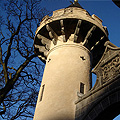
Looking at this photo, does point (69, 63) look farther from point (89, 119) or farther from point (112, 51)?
point (89, 119)

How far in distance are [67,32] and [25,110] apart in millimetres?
6229

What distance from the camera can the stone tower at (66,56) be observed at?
801cm

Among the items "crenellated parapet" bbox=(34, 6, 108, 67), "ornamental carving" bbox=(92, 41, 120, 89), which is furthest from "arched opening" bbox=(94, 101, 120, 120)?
"crenellated parapet" bbox=(34, 6, 108, 67)

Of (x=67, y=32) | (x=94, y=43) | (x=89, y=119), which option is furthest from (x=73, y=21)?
(x=89, y=119)

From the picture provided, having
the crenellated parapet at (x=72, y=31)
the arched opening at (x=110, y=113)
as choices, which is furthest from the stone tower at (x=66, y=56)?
the arched opening at (x=110, y=113)

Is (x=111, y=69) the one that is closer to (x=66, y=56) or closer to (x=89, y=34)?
(x=66, y=56)

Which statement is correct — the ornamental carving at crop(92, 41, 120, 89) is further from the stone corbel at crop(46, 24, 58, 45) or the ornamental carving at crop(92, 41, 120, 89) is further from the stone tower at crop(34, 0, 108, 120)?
the stone corbel at crop(46, 24, 58, 45)

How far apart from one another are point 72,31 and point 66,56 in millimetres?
1909

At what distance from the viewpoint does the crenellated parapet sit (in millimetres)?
10549

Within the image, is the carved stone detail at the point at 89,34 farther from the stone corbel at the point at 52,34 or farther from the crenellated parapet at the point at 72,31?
the stone corbel at the point at 52,34

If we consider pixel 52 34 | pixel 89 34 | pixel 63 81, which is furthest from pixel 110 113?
pixel 52 34

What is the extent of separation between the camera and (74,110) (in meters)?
7.66

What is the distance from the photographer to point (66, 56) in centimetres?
983

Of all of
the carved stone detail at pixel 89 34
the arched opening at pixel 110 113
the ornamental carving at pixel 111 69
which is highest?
the carved stone detail at pixel 89 34
